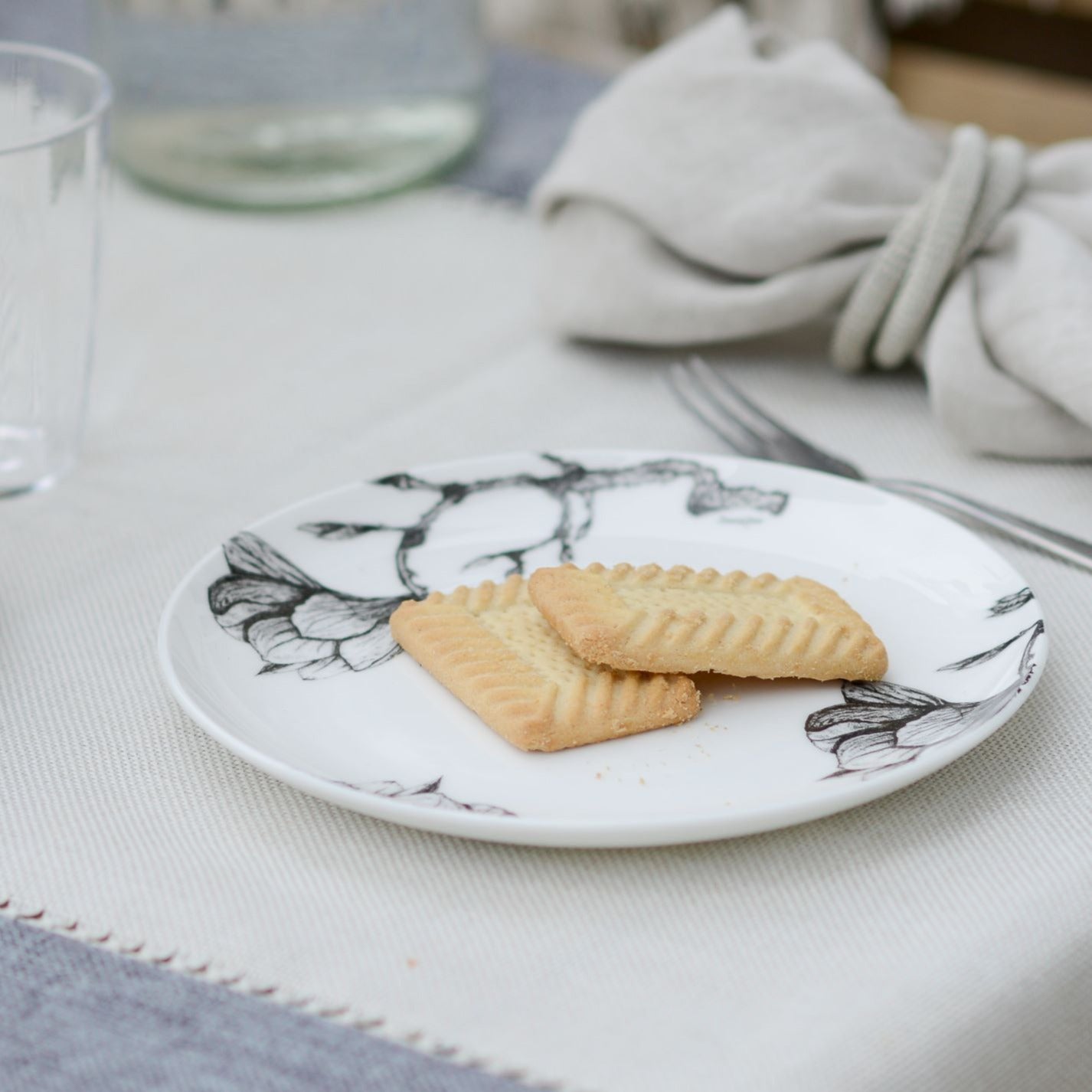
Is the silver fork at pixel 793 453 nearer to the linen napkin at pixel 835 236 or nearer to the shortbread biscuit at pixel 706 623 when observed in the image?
the linen napkin at pixel 835 236

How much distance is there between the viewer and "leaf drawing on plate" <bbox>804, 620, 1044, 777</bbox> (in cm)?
45

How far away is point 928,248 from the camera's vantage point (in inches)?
28.0

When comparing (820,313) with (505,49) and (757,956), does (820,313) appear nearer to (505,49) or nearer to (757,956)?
(757,956)

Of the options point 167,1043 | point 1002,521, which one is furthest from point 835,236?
point 167,1043

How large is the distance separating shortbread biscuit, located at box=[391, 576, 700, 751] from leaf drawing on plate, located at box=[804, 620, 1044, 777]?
5 cm

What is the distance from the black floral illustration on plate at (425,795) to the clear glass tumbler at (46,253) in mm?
293

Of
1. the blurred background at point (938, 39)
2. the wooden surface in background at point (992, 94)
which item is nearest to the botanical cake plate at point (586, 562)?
the blurred background at point (938, 39)

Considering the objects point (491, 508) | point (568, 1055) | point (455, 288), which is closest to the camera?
point (568, 1055)

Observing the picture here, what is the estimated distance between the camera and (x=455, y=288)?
89cm

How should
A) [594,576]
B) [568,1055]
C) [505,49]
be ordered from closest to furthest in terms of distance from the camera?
[568,1055], [594,576], [505,49]

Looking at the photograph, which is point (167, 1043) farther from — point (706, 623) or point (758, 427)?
point (758, 427)

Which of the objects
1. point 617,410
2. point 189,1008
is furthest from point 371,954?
point 617,410

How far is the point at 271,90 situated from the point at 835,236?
44 centimetres

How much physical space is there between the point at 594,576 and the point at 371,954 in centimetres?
16
